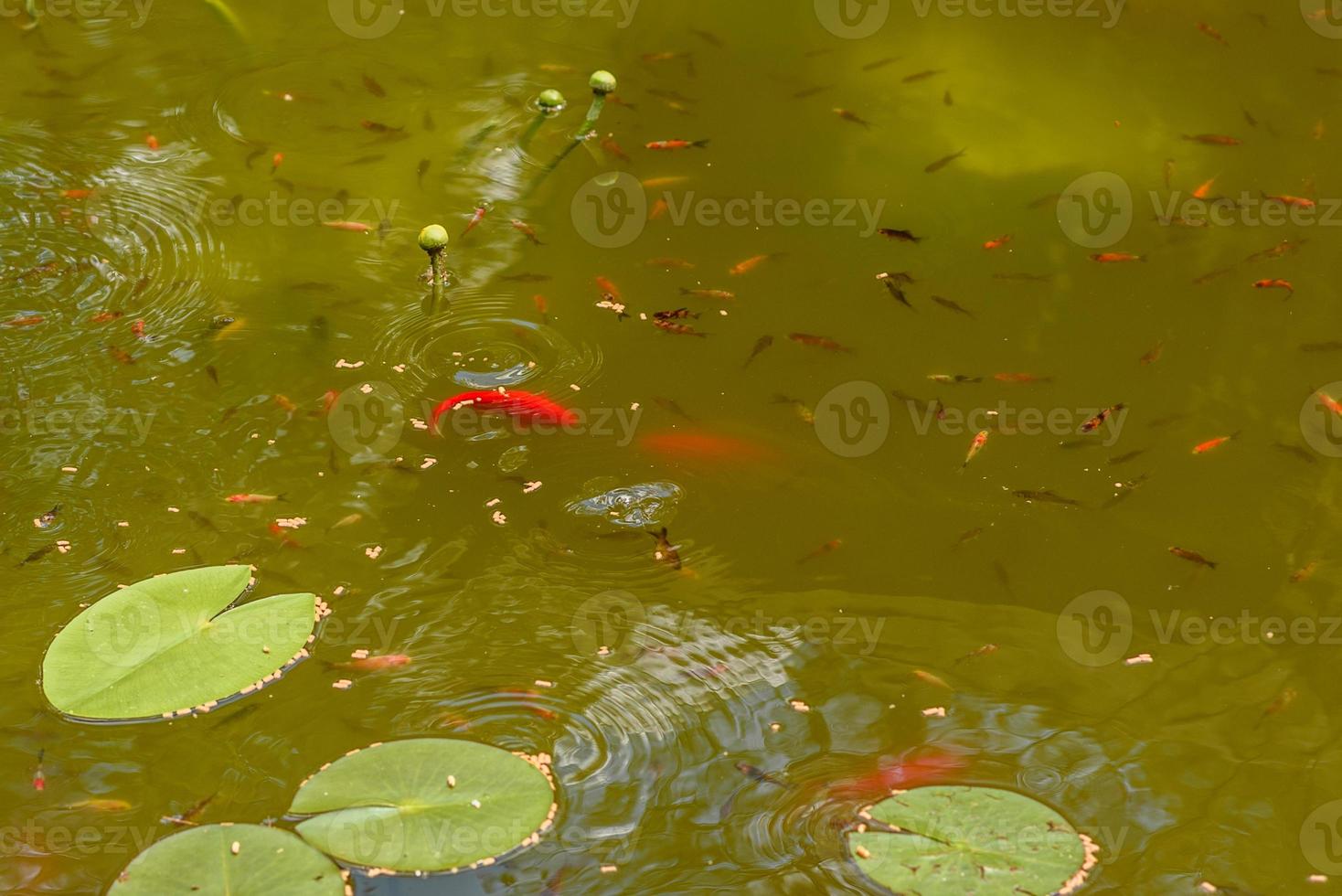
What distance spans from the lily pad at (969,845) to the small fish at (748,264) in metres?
1.43

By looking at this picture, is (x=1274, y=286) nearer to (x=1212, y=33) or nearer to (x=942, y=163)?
(x=942, y=163)

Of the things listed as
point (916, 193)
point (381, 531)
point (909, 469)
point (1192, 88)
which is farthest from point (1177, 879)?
point (1192, 88)

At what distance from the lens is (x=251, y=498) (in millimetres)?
2406

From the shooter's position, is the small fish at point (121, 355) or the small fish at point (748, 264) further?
the small fish at point (748, 264)

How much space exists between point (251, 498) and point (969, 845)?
4.93 ft

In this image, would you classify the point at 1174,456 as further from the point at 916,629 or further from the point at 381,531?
the point at 381,531

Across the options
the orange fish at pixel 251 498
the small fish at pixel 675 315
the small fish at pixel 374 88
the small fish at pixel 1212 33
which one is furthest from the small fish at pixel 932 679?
the small fish at pixel 1212 33

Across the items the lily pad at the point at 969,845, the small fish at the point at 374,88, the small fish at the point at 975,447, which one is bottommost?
the lily pad at the point at 969,845

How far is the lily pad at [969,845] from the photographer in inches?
71.4

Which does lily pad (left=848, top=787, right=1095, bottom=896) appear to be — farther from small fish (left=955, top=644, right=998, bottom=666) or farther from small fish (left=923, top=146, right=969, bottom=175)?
small fish (left=923, top=146, right=969, bottom=175)

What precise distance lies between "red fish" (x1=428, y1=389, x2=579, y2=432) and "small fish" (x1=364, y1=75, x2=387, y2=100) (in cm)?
129

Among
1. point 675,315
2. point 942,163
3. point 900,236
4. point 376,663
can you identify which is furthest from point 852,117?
point 376,663

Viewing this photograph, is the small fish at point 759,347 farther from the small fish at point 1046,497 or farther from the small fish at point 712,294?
the small fish at point 1046,497

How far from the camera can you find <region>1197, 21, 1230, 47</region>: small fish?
360cm
